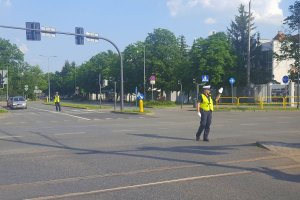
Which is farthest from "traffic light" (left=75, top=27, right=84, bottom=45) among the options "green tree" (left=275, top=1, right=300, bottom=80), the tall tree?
the tall tree

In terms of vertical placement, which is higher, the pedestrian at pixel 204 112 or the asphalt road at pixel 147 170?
the pedestrian at pixel 204 112

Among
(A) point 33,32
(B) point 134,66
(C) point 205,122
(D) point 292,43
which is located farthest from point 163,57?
(C) point 205,122

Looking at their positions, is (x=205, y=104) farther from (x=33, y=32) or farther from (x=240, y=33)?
(x=240, y=33)

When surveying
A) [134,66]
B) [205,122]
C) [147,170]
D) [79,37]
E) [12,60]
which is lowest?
[147,170]

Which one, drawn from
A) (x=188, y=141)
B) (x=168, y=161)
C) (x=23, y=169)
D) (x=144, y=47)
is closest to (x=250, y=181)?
(x=168, y=161)

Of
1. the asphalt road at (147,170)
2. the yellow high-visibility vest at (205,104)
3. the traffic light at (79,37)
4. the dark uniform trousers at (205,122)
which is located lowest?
the asphalt road at (147,170)

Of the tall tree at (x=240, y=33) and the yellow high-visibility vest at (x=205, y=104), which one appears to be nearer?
the yellow high-visibility vest at (x=205, y=104)

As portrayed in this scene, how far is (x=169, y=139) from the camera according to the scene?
50.3 ft

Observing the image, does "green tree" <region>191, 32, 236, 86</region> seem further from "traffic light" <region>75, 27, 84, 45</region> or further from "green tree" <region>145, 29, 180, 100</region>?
"traffic light" <region>75, 27, 84, 45</region>

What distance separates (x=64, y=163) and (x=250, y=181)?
4.17 metres

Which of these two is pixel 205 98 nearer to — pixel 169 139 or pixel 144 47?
→ pixel 169 139

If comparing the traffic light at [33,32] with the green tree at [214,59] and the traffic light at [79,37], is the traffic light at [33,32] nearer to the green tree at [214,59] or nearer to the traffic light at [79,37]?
the traffic light at [79,37]

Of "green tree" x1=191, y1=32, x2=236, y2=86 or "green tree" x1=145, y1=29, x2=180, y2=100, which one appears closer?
"green tree" x1=191, y1=32, x2=236, y2=86

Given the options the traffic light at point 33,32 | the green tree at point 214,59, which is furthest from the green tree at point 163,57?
the traffic light at point 33,32
